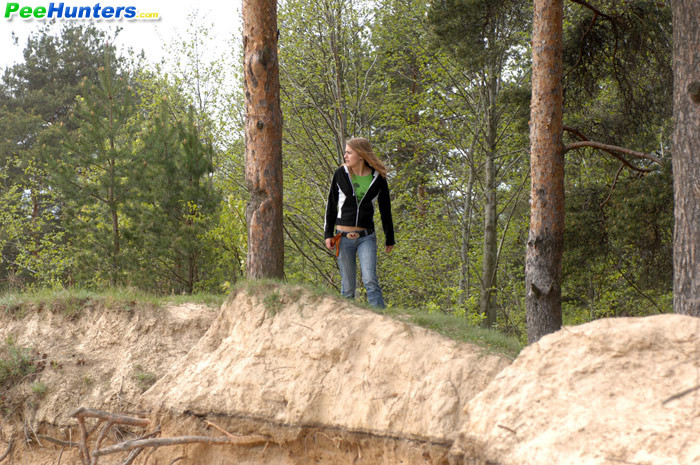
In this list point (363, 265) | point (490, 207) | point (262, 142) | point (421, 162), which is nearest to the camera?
point (363, 265)

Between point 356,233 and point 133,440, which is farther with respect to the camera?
point 356,233

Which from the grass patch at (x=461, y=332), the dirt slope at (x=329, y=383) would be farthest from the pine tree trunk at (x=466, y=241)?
the dirt slope at (x=329, y=383)

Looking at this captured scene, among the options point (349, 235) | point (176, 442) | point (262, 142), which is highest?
point (262, 142)

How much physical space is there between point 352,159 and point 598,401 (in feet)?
12.5

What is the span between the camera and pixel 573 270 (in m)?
11.0

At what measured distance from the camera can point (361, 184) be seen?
21.6ft

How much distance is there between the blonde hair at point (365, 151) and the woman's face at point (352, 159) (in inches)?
1.3

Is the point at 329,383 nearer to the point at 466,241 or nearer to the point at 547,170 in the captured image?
the point at 547,170

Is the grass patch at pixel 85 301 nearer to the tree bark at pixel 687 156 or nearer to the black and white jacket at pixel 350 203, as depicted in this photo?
the black and white jacket at pixel 350 203

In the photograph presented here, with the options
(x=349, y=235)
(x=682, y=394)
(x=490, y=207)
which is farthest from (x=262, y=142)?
(x=490, y=207)

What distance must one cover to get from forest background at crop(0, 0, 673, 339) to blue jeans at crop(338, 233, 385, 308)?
11.4 ft

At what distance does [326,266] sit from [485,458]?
35.4 feet

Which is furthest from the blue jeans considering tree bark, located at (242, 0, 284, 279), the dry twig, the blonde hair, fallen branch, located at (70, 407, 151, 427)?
the dry twig

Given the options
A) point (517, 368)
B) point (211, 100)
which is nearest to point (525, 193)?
point (517, 368)
